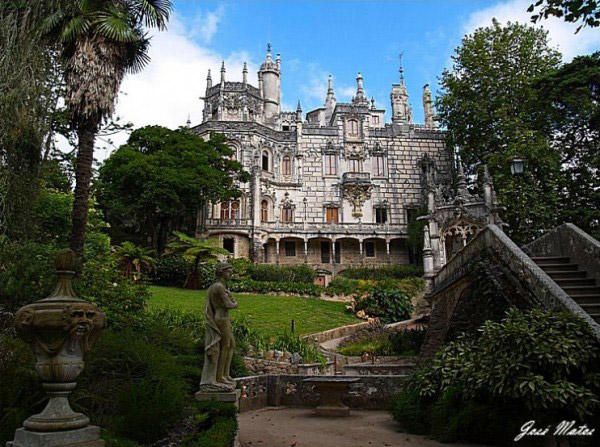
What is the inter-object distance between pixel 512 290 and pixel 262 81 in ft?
146

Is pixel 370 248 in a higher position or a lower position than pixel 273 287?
higher

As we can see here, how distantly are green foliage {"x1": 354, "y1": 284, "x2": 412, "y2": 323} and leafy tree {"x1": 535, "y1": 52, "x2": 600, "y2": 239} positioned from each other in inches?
368

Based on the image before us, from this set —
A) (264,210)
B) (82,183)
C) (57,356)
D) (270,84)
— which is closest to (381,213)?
(264,210)

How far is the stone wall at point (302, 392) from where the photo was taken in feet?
38.0

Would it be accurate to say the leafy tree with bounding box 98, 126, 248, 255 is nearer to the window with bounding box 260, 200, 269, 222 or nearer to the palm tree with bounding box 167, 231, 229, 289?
the palm tree with bounding box 167, 231, 229, 289

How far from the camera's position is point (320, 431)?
8.95 meters

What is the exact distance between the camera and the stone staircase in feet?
29.7

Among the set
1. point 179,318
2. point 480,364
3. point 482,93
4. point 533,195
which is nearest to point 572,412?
point 480,364

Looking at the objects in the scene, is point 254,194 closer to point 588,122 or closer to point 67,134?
point 67,134

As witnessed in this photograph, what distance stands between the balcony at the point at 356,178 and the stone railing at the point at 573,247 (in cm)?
2948

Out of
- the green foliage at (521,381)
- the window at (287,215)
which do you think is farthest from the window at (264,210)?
the green foliage at (521,381)

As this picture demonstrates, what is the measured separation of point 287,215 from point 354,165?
7704 millimetres

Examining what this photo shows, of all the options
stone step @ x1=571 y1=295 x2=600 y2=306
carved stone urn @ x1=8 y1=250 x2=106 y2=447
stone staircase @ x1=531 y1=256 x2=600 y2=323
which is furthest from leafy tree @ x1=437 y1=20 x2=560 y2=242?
carved stone urn @ x1=8 y1=250 x2=106 y2=447

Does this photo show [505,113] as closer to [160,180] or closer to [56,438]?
[160,180]
